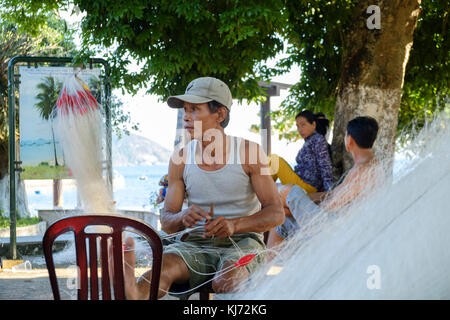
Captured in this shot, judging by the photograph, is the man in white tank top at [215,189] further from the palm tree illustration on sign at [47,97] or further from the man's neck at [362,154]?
the palm tree illustration on sign at [47,97]

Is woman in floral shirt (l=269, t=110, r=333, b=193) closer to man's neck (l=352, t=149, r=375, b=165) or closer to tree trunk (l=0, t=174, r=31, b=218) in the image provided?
man's neck (l=352, t=149, r=375, b=165)

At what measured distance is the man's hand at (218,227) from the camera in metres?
2.50

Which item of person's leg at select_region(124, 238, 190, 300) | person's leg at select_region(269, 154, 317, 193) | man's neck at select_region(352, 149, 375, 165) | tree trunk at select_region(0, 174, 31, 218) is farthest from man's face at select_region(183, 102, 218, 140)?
tree trunk at select_region(0, 174, 31, 218)

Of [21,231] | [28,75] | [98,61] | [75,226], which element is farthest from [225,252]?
[21,231]

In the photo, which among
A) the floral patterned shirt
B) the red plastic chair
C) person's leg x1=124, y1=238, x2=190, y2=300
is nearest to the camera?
the red plastic chair

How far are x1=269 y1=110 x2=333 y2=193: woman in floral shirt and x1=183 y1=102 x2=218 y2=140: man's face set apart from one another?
7.31ft

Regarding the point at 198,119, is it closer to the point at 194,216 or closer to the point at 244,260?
the point at 194,216

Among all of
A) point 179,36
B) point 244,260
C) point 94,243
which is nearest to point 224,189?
point 244,260

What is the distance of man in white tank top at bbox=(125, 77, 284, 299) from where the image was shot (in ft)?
8.81

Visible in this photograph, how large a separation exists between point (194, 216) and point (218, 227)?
137 millimetres

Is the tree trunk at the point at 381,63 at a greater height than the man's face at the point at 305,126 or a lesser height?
greater

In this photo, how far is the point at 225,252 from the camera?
9.07 ft

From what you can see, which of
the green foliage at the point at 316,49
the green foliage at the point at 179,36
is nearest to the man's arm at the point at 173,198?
the green foliage at the point at 179,36

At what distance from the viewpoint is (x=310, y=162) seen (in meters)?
5.31
